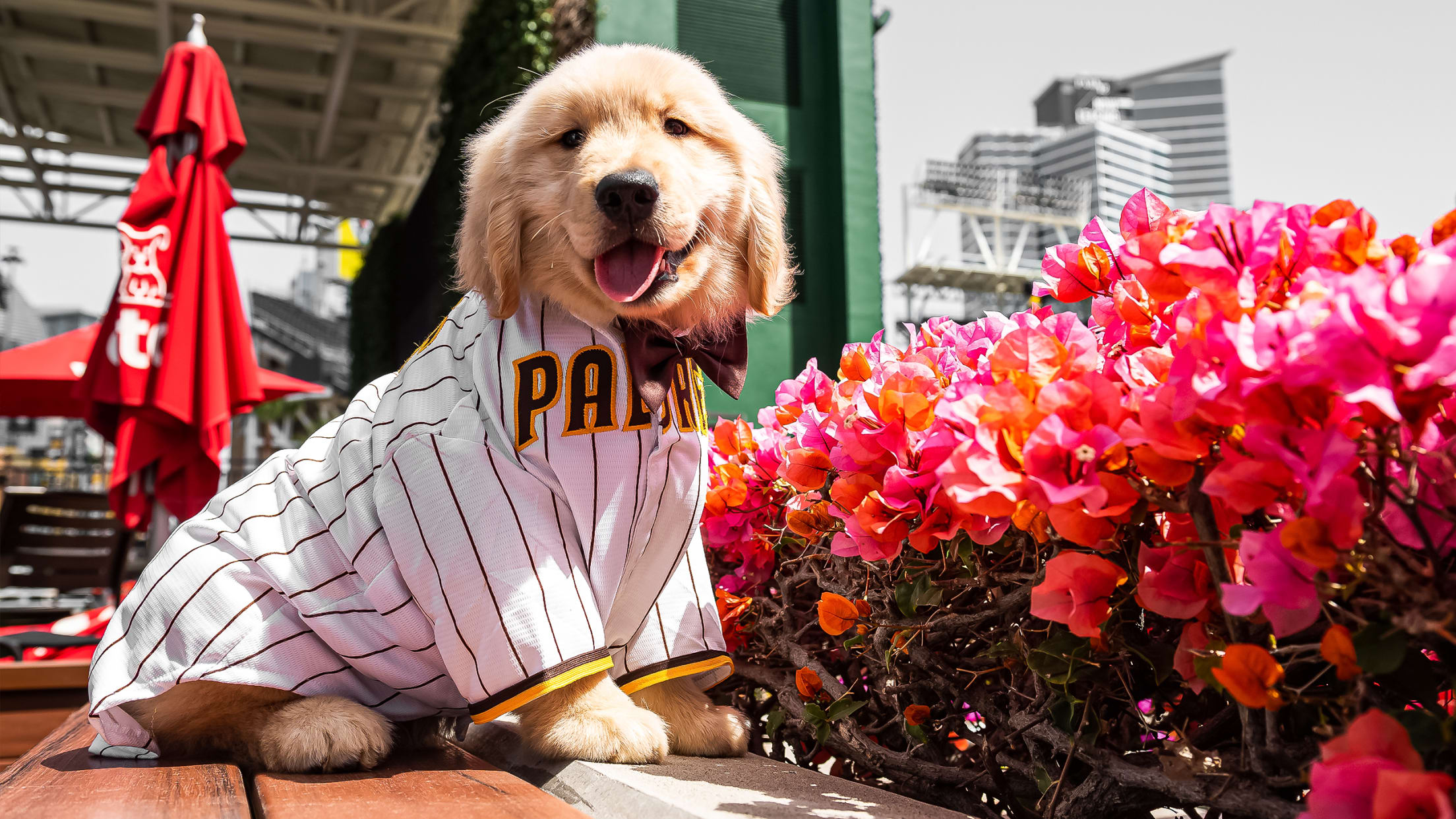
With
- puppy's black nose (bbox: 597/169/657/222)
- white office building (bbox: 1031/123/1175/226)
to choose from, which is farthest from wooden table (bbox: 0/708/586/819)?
white office building (bbox: 1031/123/1175/226)

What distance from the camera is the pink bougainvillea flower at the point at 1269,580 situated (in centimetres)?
69

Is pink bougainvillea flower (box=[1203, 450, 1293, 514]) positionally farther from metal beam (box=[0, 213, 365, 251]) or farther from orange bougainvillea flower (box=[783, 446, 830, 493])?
metal beam (box=[0, 213, 365, 251])

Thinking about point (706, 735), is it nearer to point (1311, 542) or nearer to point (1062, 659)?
point (1062, 659)

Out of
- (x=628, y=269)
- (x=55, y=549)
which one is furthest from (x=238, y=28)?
(x=628, y=269)

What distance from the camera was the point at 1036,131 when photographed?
290 ft

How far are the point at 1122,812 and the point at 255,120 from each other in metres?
14.4

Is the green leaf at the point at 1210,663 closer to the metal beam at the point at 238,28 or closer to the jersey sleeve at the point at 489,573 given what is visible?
the jersey sleeve at the point at 489,573

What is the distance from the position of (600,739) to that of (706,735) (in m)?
0.24

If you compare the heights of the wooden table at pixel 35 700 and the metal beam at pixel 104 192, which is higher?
the metal beam at pixel 104 192

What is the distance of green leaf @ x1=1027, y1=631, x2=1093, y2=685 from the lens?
970 mm

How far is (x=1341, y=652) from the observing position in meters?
0.70

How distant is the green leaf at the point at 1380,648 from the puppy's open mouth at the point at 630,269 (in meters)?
1.14

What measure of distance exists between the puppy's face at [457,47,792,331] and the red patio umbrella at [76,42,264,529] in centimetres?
214

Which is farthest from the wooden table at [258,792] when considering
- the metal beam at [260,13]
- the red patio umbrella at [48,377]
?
the metal beam at [260,13]
